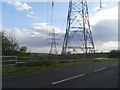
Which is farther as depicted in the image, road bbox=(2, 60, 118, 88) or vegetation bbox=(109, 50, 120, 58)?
vegetation bbox=(109, 50, 120, 58)

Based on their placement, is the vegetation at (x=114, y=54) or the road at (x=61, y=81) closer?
the road at (x=61, y=81)

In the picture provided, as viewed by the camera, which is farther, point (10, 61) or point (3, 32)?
point (3, 32)

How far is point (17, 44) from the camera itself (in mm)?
27016

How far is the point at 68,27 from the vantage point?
37812 mm

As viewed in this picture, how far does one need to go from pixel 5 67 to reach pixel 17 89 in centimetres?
846

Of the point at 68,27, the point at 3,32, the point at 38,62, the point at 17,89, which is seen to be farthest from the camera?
the point at 68,27

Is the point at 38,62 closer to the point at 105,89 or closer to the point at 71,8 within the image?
the point at 105,89

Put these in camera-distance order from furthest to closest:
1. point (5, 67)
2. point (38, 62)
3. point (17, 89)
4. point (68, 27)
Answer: point (68, 27), point (38, 62), point (5, 67), point (17, 89)

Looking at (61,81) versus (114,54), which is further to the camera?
(114,54)

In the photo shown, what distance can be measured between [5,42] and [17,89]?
2017 cm

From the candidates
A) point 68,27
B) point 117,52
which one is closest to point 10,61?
point 68,27

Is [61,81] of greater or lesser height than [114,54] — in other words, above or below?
above

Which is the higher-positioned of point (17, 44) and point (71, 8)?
point (71, 8)

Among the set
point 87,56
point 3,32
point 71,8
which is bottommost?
point 87,56
